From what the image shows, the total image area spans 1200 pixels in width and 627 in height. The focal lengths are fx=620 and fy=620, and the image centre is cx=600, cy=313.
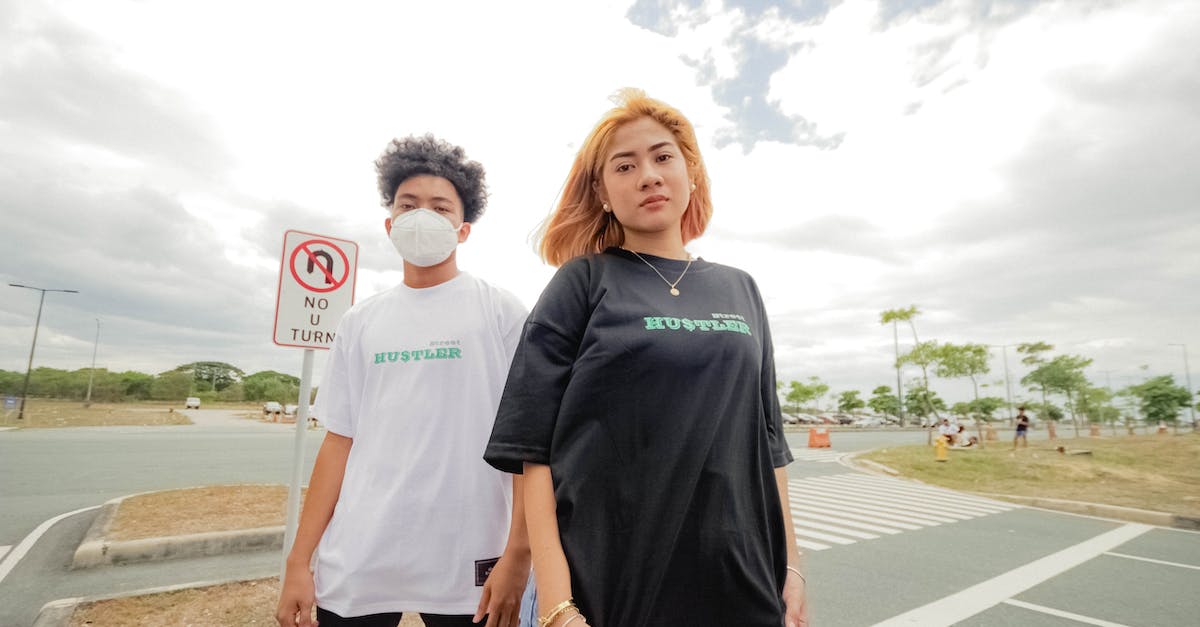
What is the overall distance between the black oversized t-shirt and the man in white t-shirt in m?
0.39

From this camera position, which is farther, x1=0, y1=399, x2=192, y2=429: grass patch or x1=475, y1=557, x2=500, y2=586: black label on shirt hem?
x1=0, y1=399, x2=192, y2=429: grass patch

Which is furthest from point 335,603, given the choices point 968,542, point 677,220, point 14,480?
point 14,480

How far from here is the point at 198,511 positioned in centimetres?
673

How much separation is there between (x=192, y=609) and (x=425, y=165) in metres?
3.47

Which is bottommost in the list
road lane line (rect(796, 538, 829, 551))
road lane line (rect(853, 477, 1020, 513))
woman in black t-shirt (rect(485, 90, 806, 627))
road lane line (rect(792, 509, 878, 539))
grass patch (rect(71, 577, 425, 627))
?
road lane line (rect(853, 477, 1020, 513))

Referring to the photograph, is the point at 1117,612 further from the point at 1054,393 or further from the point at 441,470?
the point at 1054,393

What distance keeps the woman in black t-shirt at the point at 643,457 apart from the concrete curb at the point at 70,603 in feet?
13.4

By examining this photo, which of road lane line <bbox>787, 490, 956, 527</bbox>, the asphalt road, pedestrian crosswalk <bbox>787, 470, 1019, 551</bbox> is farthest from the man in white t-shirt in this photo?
road lane line <bbox>787, 490, 956, 527</bbox>

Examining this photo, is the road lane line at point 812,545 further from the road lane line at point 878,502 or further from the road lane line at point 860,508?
the road lane line at point 878,502

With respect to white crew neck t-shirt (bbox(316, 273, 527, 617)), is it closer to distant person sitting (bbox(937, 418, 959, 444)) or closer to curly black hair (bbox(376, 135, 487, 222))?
curly black hair (bbox(376, 135, 487, 222))

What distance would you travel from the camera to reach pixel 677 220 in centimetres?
157

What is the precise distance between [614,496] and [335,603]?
1024 mm

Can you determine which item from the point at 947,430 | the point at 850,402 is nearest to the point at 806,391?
the point at 850,402

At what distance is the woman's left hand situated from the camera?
1.41 meters
